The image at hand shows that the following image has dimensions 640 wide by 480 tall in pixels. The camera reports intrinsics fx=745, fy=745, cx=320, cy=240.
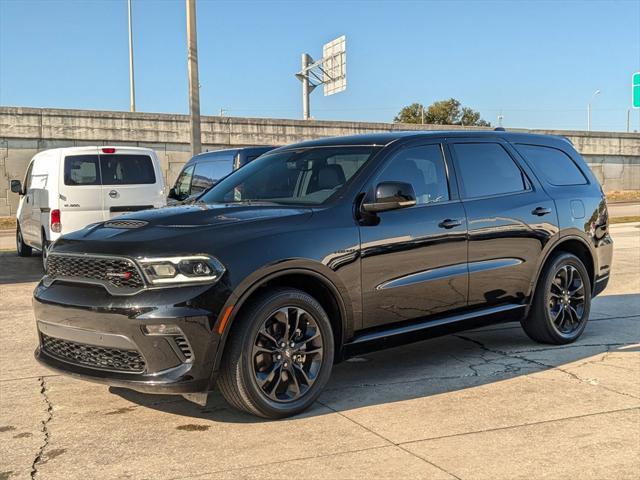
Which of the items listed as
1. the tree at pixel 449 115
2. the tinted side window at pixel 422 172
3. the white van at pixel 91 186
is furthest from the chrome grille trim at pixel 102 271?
the tree at pixel 449 115

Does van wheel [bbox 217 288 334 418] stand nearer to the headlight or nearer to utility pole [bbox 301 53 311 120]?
the headlight

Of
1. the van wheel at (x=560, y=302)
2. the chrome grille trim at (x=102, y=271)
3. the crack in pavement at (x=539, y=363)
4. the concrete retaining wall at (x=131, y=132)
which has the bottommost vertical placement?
the crack in pavement at (x=539, y=363)

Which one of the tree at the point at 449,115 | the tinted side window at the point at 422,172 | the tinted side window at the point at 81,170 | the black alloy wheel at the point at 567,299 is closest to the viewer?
the tinted side window at the point at 422,172

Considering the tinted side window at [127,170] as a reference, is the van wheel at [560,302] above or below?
below

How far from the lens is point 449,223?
539cm

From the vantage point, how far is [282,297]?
444 cm

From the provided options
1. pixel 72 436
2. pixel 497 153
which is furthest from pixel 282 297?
pixel 497 153

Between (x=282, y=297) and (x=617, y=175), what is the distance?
3633cm

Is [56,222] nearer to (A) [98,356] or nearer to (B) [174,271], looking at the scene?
(A) [98,356]

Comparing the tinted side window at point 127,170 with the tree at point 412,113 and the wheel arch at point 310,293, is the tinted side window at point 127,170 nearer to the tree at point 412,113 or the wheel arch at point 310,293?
the wheel arch at point 310,293

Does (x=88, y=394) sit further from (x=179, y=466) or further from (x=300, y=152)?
(x=300, y=152)

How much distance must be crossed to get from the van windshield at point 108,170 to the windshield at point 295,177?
5.90m

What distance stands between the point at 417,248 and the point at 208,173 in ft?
29.1

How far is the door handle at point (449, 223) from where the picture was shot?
5.34 m
